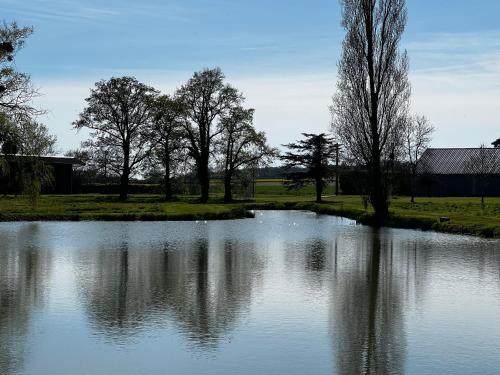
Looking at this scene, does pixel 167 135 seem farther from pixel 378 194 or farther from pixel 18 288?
pixel 18 288

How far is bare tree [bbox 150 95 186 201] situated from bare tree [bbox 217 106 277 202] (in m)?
3.58

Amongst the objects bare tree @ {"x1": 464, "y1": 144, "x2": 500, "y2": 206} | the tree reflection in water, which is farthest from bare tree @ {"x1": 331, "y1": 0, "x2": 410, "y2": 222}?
bare tree @ {"x1": 464, "y1": 144, "x2": 500, "y2": 206}

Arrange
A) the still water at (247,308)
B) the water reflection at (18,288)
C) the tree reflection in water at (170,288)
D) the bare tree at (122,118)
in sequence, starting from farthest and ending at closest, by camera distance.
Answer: the bare tree at (122,118), the tree reflection in water at (170,288), the water reflection at (18,288), the still water at (247,308)

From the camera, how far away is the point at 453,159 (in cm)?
7462

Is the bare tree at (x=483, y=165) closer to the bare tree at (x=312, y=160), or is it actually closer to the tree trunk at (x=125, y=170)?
the bare tree at (x=312, y=160)

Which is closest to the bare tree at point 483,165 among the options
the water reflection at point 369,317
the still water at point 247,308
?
the still water at point 247,308

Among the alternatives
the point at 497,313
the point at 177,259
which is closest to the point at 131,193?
the point at 177,259

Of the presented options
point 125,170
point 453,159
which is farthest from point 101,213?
point 453,159

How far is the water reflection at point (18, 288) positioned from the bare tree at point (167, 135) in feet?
105

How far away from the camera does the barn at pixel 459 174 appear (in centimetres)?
6812

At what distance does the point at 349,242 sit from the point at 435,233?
5.76 m

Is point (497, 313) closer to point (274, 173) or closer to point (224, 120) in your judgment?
point (224, 120)

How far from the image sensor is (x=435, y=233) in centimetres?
3033

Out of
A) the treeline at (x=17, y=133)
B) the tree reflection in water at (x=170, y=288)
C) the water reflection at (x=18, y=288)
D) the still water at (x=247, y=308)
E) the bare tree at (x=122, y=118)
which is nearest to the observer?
the still water at (x=247, y=308)
